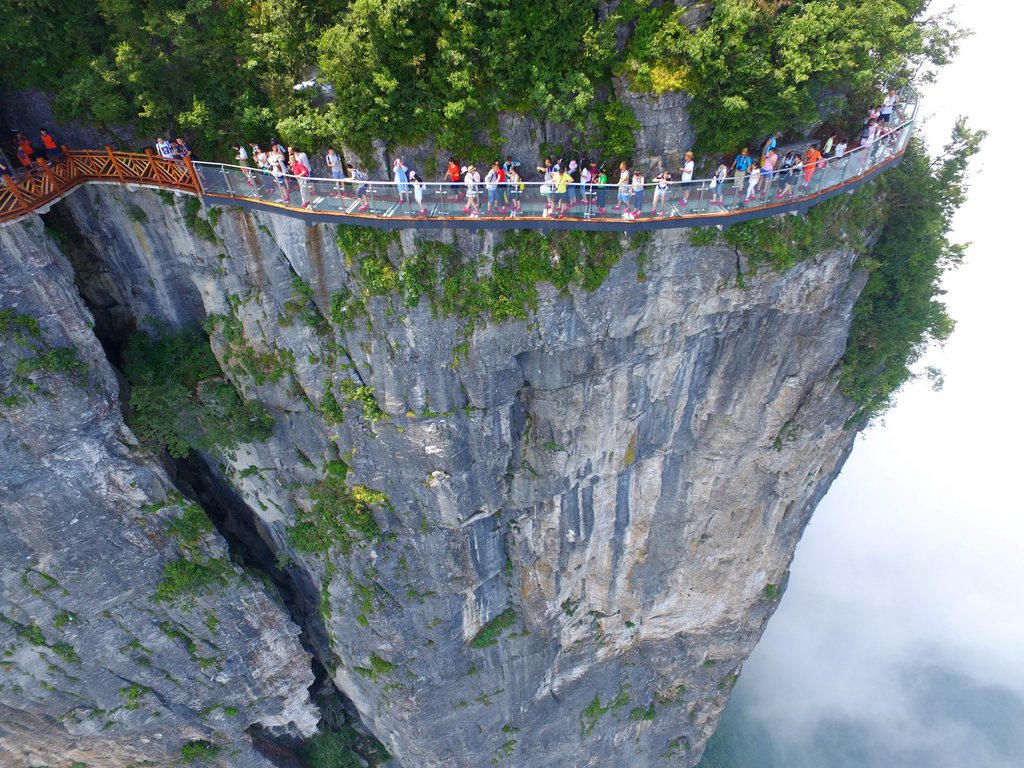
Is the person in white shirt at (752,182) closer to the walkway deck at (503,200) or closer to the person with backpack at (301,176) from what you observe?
the walkway deck at (503,200)

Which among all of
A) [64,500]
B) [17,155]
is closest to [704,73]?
[17,155]

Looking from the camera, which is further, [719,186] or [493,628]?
[493,628]

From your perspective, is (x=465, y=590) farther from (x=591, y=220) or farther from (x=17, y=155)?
(x=17, y=155)

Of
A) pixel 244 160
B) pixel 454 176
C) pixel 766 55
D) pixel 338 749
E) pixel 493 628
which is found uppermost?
pixel 766 55

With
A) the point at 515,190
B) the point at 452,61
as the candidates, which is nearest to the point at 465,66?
the point at 452,61

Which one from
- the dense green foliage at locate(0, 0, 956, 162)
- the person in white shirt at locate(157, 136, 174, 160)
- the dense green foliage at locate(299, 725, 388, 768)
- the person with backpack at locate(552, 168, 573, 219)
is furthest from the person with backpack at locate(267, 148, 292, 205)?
the dense green foliage at locate(299, 725, 388, 768)

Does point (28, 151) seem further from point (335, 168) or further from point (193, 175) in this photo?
point (335, 168)

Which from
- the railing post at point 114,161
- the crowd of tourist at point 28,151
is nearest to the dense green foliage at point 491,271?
the railing post at point 114,161
